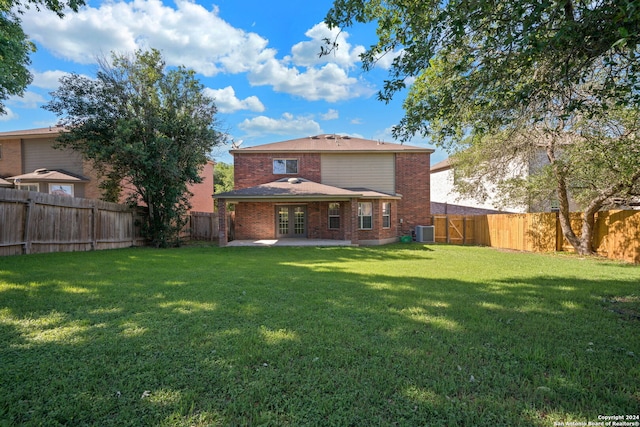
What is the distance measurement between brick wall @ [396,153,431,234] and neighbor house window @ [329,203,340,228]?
4.12 meters

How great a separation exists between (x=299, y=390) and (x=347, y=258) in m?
8.62

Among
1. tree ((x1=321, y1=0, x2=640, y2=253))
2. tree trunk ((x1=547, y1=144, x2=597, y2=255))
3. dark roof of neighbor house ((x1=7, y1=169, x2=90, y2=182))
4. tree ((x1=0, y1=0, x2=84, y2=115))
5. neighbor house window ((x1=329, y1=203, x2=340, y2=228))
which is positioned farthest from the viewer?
neighbor house window ((x1=329, y1=203, x2=340, y2=228))

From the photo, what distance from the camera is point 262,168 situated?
62.1ft

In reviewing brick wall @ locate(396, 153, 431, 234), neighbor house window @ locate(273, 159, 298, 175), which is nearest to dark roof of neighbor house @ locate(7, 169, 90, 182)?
neighbor house window @ locate(273, 159, 298, 175)

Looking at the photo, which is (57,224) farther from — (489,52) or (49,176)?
(489,52)

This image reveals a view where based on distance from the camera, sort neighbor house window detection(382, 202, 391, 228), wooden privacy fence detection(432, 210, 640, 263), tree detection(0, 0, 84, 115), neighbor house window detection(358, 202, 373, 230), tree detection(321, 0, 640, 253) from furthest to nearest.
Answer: neighbor house window detection(382, 202, 391, 228)
neighbor house window detection(358, 202, 373, 230)
wooden privacy fence detection(432, 210, 640, 263)
tree detection(0, 0, 84, 115)
tree detection(321, 0, 640, 253)

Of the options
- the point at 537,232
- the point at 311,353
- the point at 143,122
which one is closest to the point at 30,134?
the point at 143,122

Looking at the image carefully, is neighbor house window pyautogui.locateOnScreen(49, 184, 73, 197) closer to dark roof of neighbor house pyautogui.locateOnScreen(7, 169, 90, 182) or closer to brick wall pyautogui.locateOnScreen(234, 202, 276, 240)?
dark roof of neighbor house pyautogui.locateOnScreen(7, 169, 90, 182)

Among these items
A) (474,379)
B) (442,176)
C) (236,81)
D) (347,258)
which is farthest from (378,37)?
(442,176)

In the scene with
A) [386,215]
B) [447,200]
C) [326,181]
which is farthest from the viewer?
[447,200]

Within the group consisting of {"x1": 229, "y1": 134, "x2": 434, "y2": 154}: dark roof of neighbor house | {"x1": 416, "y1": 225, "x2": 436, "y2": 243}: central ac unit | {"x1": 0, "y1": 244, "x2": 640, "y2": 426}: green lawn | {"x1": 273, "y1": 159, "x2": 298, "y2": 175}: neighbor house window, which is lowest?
{"x1": 0, "y1": 244, "x2": 640, "y2": 426}: green lawn

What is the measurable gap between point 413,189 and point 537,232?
22.1 ft

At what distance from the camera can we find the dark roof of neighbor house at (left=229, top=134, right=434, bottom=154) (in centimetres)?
1878

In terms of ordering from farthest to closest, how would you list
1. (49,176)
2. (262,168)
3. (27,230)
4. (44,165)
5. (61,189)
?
(262,168)
(44,165)
(61,189)
(49,176)
(27,230)
